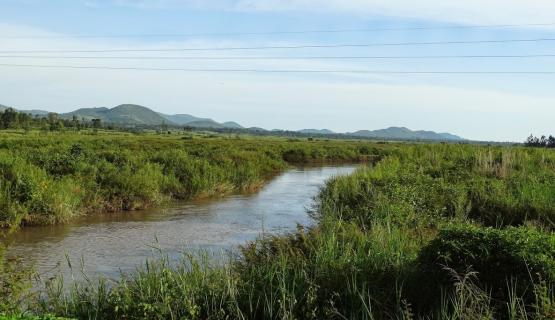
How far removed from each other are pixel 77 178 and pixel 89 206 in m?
1.26

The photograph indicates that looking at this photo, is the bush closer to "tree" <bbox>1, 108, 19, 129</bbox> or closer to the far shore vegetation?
the far shore vegetation

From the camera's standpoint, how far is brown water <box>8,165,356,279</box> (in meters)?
12.1

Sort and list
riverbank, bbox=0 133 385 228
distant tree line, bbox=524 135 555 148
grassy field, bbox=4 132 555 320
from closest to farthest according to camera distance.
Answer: grassy field, bbox=4 132 555 320
riverbank, bbox=0 133 385 228
distant tree line, bbox=524 135 555 148

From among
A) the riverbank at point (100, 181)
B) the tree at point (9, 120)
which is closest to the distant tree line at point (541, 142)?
the riverbank at point (100, 181)

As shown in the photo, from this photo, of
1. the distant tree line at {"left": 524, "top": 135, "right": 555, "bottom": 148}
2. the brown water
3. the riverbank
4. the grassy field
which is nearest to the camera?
the grassy field

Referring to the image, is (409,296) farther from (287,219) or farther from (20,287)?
(287,219)

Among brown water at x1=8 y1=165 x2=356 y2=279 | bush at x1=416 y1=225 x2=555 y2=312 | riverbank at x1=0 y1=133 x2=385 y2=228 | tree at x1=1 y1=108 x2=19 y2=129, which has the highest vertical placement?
tree at x1=1 y1=108 x2=19 y2=129

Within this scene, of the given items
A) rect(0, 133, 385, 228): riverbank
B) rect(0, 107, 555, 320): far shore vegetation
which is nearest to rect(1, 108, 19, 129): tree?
rect(0, 133, 385, 228): riverbank

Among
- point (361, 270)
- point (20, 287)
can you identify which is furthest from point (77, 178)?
point (361, 270)

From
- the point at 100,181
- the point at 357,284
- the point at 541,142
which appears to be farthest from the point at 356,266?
the point at 541,142

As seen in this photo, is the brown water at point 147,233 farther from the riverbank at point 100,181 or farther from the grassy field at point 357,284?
the grassy field at point 357,284

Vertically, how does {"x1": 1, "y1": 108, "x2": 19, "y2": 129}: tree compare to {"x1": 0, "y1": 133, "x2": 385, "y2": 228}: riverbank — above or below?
above

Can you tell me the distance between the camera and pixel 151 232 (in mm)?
15617

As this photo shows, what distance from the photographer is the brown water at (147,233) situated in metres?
12.1
